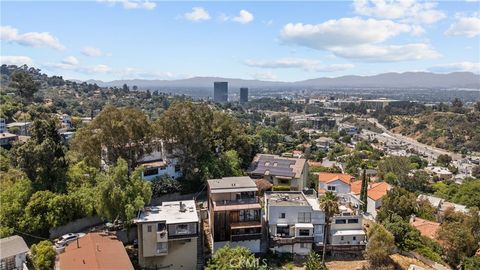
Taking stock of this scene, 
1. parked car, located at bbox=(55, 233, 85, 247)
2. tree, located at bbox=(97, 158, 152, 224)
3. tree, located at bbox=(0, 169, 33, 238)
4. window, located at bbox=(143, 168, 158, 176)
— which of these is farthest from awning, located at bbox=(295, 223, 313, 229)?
tree, located at bbox=(0, 169, 33, 238)

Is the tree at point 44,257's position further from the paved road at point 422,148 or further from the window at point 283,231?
the paved road at point 422,148

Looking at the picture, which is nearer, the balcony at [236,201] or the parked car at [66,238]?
the parked car at [66,238]

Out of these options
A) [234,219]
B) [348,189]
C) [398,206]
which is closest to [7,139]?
[234,219]

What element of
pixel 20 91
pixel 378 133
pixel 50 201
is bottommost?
pixel 378 133

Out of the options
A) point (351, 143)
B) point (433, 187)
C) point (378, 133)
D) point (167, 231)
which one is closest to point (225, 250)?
point (167, 231)

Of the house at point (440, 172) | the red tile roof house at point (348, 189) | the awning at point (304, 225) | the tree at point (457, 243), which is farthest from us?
the house at point (440, 172)

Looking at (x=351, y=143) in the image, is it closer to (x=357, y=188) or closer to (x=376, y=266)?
(x=357, y=188)

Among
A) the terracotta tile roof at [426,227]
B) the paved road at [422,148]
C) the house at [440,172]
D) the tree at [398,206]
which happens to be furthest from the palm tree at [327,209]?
the paved road at [422,148]
